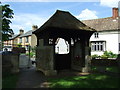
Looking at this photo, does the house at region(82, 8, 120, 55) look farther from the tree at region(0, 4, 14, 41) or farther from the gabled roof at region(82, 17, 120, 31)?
the tree at region(0, 4, 14, 41)

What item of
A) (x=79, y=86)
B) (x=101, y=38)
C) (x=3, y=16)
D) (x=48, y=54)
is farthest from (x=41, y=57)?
(x=101, y=38)

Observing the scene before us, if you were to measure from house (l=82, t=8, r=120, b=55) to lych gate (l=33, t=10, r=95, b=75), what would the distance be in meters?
21.2

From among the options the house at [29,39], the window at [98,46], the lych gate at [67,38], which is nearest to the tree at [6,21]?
the lych gate at [67,38]

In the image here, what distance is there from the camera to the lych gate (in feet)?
38.8

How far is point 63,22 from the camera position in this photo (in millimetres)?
12805

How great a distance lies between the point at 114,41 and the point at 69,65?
70.8 feet

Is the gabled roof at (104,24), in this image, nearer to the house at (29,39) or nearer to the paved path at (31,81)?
the house at (29,39)

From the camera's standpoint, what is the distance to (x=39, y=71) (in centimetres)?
1392

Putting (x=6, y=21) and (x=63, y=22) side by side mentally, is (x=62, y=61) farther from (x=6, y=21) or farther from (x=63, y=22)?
(x=6, y=21)

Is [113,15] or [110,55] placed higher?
[113,15]

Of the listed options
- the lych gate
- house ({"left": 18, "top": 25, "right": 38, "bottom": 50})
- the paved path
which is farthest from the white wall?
the paved path

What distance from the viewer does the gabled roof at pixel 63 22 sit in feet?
39.3

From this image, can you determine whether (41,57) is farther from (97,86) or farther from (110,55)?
(110,55)

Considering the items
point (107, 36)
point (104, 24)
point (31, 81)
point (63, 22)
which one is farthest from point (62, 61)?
point (104, 24)
